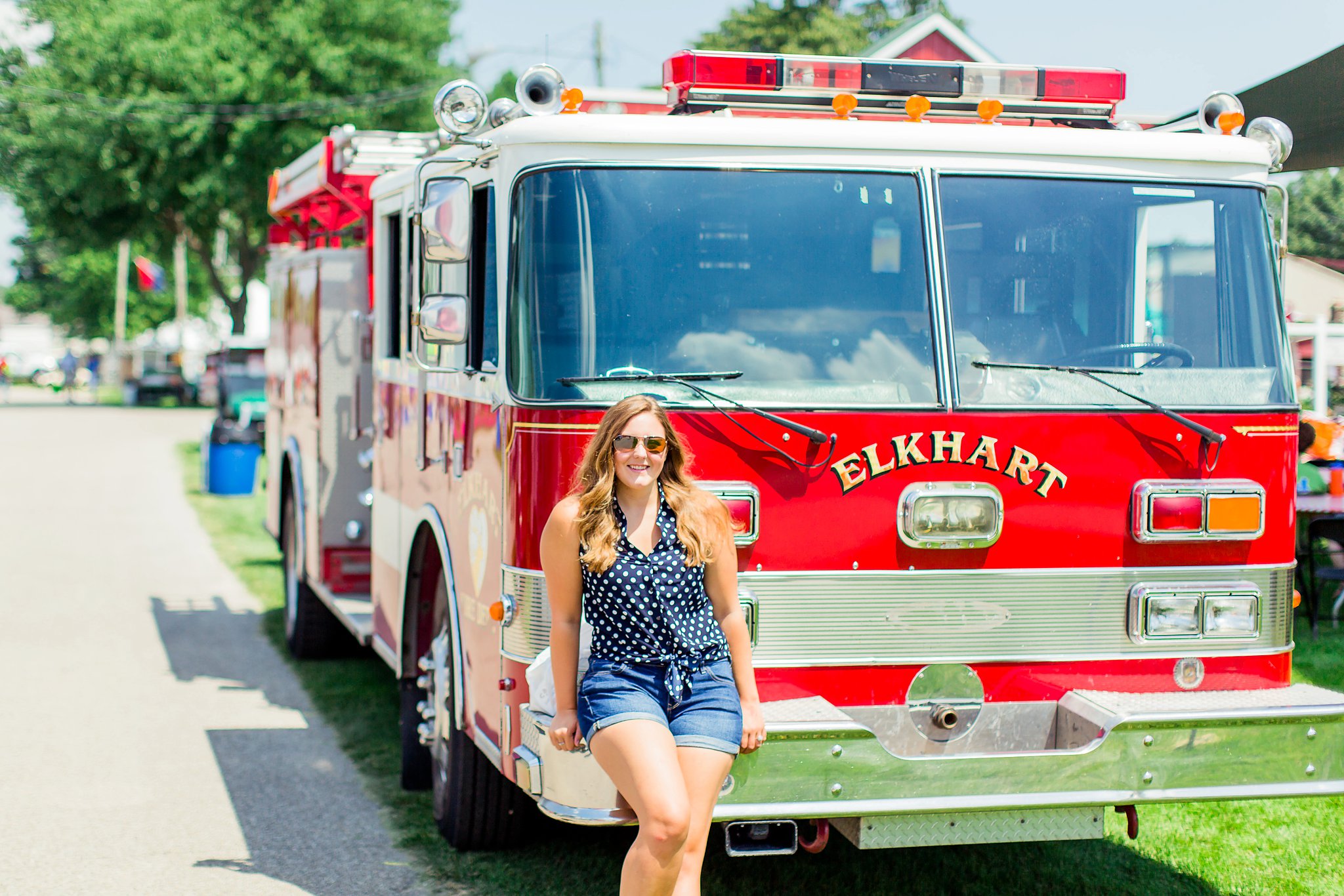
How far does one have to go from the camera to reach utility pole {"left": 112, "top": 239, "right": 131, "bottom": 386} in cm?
6712

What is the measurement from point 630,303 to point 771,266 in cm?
46

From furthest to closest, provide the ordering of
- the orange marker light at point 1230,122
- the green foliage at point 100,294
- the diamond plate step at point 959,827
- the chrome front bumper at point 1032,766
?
the green foliage at point 100,294
the orange marker light at point 1230,122
the diamond plate step at point 959,827
the chrome front bumper at point 1032,766

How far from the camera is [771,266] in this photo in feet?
15.2

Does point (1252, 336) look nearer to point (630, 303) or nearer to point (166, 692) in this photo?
point (630, 303)

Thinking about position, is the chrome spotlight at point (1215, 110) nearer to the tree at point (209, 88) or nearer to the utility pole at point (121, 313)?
the tree at point (209, 88)

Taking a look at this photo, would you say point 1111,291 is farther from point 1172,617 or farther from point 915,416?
point 1172,617

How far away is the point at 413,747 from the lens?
6.65 metres

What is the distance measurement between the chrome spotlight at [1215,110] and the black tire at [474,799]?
10.2 ft

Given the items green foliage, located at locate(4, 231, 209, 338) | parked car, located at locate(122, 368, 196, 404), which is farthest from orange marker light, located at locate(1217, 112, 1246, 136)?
green foliage, located at locate(4, 231, 209, 338)

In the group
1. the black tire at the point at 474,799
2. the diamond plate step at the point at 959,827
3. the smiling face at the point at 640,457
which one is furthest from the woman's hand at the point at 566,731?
the black tire at the point at 474,799

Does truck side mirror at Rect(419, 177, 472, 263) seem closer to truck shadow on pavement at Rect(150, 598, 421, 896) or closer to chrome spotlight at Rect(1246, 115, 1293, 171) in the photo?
truck shadow on pavement at Rect(150, 598, 421, 896)

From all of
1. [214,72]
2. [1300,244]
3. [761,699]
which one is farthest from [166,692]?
[214,72]

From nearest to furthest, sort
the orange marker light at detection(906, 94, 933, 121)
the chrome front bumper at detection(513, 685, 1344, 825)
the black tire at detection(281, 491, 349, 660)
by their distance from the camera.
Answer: the chrome front bumper at detection(513, 685, 1344, 825), the orange marker light at detection(906, 94, 933, 121), the black tire at detection(281, 491, 349, 660)

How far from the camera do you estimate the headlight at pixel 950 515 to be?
455 centimetres
